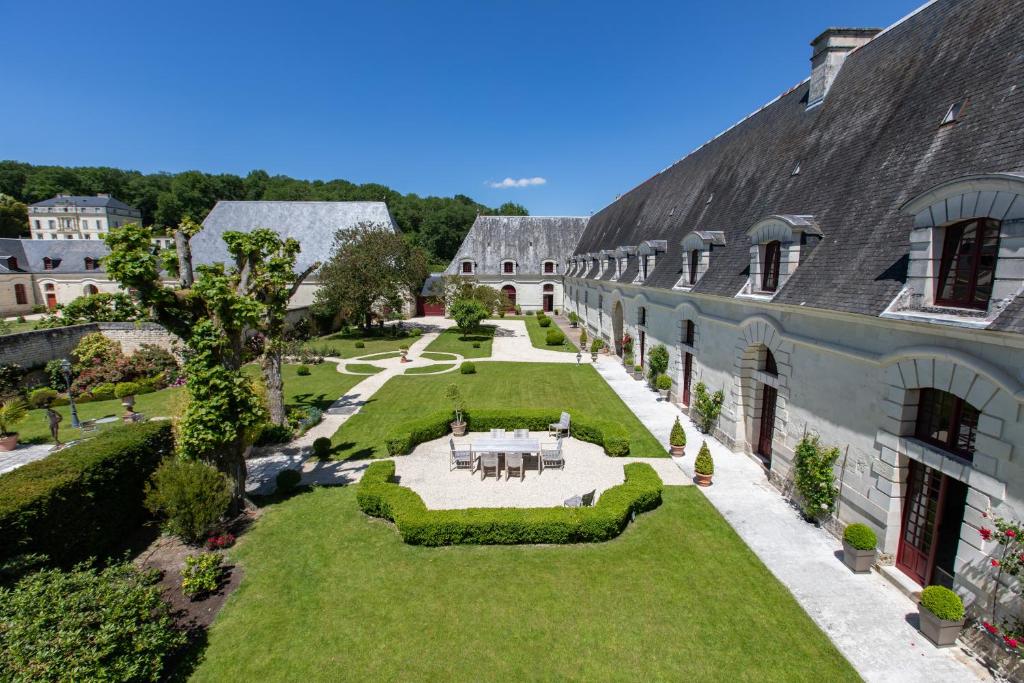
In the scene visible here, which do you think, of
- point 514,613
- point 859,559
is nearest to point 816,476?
point 859,559

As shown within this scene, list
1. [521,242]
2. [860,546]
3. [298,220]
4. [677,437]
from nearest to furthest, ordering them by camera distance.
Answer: [860,546], [677,437], [298,220], [521,242]

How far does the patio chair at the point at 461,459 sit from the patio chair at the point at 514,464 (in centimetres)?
110

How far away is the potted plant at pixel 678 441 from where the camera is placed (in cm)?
1436

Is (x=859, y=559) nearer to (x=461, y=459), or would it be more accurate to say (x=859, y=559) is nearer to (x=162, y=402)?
(x=461, y=459)

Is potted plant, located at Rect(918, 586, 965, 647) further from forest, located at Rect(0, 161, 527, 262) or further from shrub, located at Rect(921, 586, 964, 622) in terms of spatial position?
forest, located at Rect(0, 161, 527, 262)

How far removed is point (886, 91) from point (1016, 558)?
36.4ft

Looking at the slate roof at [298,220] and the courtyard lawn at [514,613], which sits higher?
the slate roof at [298,220]

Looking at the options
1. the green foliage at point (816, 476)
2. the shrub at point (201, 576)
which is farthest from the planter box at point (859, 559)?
the shrub at point (201, 576)

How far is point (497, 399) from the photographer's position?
815 inches

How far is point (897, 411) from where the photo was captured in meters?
8.31

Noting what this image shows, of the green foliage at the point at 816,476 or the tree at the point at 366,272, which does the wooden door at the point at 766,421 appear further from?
the tree at the point at 366,272

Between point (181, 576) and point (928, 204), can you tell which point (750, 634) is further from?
point (181, 576)

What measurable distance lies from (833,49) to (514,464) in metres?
16.2

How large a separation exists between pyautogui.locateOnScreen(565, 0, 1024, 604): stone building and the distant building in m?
89.7
